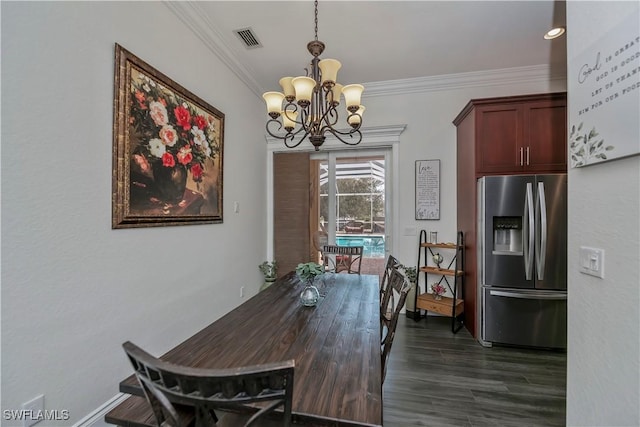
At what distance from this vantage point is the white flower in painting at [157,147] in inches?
78.6

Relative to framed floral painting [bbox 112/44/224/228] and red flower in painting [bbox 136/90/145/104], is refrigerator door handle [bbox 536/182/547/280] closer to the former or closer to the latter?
framed floral painting [bbox 112/44/224/228]

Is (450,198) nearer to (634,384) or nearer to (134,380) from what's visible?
(634,384)

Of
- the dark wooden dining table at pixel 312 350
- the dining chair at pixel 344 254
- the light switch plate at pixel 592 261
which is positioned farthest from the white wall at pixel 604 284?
the dining chair at pixel 344 254

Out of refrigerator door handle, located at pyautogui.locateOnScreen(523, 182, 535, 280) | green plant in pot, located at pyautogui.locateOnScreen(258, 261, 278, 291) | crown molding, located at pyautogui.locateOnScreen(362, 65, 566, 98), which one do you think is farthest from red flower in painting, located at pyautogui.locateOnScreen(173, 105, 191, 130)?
refrigerator door handle, located at pyautogui.locateOnScreen(523, 182, 535, 280)

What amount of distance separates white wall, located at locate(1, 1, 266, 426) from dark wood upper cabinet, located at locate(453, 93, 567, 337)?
9.49 ft

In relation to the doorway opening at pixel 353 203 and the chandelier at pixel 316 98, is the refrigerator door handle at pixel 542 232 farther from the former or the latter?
the chandelier at pixel 316 98

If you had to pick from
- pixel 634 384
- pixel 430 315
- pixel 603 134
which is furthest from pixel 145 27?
pixel 430 315

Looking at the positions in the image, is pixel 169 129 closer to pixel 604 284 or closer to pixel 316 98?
pixel 316 98

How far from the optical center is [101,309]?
1.64 metres

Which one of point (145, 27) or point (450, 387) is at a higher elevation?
point (145, 27)

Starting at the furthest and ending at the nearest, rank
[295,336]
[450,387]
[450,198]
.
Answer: [450,198] < [450,387] < [295,336]

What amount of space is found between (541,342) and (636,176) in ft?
7.91

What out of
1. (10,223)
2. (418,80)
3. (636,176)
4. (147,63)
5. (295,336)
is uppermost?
(418,80)

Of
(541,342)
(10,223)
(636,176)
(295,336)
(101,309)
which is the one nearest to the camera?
(636,176)
